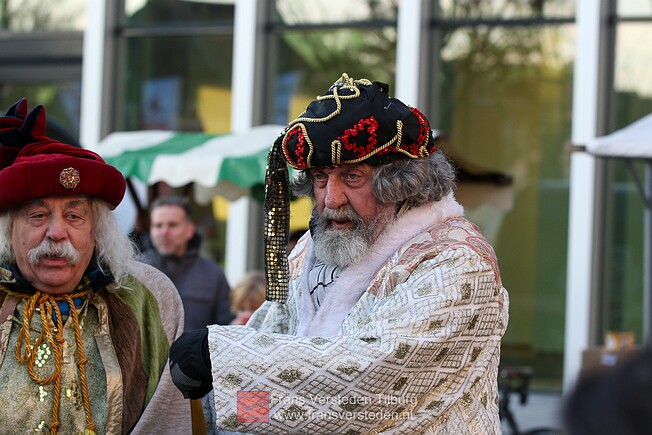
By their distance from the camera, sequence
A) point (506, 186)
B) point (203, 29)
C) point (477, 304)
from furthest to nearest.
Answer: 1. point (203, 29)
2. point (506, 186)
3. point (477, 304)

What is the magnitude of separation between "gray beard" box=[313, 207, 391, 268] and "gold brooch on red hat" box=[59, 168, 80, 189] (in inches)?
28.1

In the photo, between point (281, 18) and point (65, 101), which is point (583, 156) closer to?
point (281, 18)

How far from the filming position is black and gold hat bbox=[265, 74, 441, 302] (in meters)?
2.81

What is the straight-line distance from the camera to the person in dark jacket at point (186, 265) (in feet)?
22.2

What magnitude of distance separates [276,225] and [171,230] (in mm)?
3909

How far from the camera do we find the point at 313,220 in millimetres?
3049

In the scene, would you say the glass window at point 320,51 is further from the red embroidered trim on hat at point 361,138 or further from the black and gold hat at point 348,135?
the red embroidered trim on hat at point 361,138

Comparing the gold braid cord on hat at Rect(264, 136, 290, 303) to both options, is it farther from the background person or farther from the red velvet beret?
the background person

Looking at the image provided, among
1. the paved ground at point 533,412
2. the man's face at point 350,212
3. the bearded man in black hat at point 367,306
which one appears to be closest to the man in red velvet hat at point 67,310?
the bearded man in black hat at point 367,306

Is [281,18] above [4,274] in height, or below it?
above

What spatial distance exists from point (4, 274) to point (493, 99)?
733cm

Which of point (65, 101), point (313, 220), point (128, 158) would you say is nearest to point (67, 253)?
point (313, 220)

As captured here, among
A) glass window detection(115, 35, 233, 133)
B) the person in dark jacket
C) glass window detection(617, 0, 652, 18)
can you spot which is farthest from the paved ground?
glass window detection(115, 35, 233, 133)

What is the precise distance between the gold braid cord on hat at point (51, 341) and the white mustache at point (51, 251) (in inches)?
4.6
